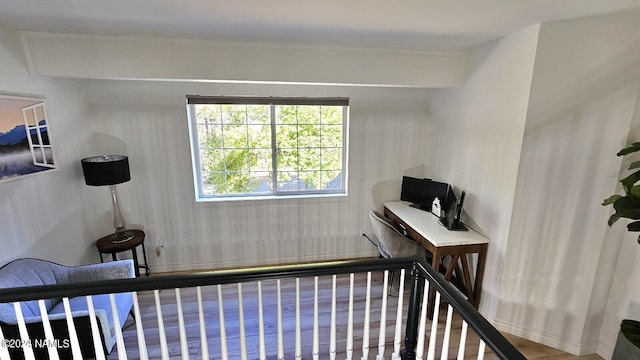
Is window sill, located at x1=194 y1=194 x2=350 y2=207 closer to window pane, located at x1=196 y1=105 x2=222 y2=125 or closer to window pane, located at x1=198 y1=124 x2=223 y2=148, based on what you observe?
window pane, located at x1=198 y1=124 x2=223 y2=148

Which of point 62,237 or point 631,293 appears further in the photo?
point 62,237

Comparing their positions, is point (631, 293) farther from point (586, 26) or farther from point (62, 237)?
point (62, 237)

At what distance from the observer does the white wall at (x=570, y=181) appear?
1.91m

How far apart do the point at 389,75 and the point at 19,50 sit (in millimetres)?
2867

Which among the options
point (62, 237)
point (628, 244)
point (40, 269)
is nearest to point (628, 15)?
point (628, 244)

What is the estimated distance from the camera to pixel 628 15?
1.83 metres

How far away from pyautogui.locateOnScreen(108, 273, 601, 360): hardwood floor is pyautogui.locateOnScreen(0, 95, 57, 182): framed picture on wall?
1475 mm

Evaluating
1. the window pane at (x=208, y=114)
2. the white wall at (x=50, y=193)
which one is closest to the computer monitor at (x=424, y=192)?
the window pane at (x=208, y=114)

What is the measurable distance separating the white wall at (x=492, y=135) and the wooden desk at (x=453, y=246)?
7 cm

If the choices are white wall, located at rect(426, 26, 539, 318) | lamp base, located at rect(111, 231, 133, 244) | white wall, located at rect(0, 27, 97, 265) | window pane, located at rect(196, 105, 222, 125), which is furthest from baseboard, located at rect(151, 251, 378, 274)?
window pane, located at rect(196, 105, 222, 125)

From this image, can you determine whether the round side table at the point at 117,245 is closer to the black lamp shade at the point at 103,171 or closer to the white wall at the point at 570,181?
the black lamp shade at the point at 103,171

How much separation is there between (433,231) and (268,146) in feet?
6.43

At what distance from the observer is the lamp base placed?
278 cm

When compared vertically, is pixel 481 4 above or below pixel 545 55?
above
